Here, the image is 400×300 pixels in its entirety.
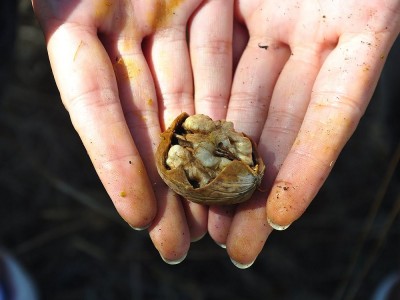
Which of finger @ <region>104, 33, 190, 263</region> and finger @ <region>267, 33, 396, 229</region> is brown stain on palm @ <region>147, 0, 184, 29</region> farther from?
A: finger @ <region>267, 33, 396, 229</region>

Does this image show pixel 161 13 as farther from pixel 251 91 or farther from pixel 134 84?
pixel 251 91

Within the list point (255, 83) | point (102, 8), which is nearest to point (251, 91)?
point (255, 83)

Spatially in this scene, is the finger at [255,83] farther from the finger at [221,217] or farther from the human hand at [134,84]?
the finger at [221,217]

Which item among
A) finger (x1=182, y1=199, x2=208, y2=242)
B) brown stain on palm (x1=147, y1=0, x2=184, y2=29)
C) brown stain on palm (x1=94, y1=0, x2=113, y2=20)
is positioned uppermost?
brown stain on palm (x1=94, y1=0, x2=113, y2=20)

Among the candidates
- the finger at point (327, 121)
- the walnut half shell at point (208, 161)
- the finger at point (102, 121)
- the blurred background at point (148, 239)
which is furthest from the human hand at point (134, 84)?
the blurred background at point (148, 239)

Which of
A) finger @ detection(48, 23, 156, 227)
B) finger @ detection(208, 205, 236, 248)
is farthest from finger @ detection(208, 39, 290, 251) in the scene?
finger @ detection(48, 23, 156, 227)

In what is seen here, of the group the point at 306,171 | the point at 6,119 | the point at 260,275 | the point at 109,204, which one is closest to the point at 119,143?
the point at 306,171
